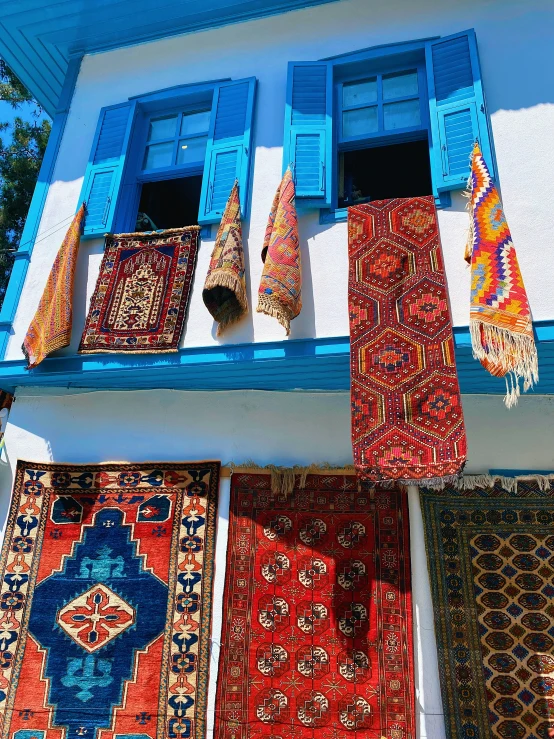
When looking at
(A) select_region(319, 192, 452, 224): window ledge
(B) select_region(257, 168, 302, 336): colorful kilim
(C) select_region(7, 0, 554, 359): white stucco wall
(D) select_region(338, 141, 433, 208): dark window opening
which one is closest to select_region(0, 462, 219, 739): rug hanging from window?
(C) select_region(7, 0, 554, 359): white stucco wall

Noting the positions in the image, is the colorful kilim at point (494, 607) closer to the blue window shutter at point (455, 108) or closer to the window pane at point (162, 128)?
the blue window shutter at point (455, 108)

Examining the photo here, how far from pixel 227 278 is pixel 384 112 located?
2.23m

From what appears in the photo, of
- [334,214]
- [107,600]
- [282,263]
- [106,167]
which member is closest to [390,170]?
[334,214]

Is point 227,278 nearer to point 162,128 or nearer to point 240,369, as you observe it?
point 240,369

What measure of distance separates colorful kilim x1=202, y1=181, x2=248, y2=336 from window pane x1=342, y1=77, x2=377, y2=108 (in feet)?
5.33

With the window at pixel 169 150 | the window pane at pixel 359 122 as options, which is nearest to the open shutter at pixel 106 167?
the window at pixel 169 150

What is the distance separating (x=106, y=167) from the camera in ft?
18.7

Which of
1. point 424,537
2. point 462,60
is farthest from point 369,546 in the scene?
point 462,60

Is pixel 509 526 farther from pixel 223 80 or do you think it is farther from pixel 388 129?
pixel 223 80

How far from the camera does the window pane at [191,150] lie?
5730 millimetres

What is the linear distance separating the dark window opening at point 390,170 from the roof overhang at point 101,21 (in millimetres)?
1720

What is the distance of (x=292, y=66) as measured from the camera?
5.48 m

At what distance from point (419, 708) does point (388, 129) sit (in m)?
4.36

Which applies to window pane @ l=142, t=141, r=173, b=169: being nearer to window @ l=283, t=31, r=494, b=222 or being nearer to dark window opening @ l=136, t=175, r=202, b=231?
dark window opening @ l=136, t=175, r=202, b=231
